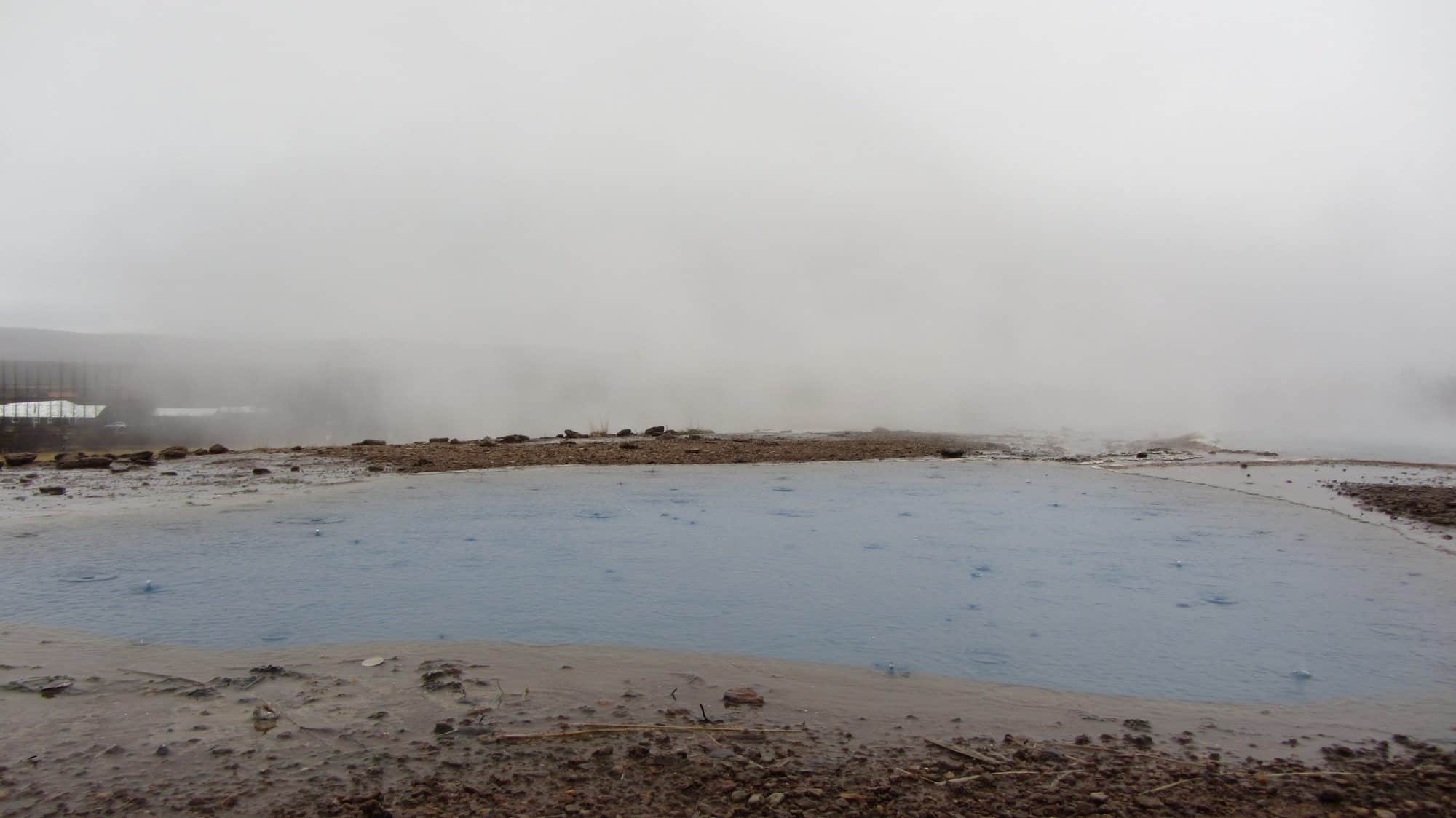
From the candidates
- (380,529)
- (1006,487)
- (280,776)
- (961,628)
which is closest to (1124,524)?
(1006,487)

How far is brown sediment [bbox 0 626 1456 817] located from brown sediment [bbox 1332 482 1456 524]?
9538mm

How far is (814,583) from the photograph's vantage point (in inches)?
324

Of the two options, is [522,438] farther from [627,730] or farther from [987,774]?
[987,774]

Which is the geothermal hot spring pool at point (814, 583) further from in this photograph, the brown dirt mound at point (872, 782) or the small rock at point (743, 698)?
the brown dirt mound at point (872, 782)

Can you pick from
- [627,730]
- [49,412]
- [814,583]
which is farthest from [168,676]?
[49,412]

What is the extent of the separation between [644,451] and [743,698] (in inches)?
607

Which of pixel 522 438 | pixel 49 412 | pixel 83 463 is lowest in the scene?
pixel 83 463

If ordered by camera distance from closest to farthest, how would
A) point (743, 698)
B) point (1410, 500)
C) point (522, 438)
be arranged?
point (743, 698)
point (1410, 500)
point (522, 438)

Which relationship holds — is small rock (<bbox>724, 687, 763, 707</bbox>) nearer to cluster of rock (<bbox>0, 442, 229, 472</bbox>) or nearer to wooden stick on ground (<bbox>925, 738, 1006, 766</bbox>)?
wooden stick on ground (<bbox>925, 738, 1006, 766</bbox>)

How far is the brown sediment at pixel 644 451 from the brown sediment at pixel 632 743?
12049mm

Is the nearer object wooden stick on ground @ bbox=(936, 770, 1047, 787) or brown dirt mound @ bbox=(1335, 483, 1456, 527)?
wooden stick on ground @ bbox=(936, 770, 1047, 787)

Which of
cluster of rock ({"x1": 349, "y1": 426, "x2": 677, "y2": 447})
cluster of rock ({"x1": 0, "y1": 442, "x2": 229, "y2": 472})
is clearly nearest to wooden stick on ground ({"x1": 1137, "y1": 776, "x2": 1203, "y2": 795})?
cluster of rock ({"x1": 0, "y1": 442, "x2": 229, "y2": 472})

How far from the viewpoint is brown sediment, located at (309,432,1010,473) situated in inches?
707

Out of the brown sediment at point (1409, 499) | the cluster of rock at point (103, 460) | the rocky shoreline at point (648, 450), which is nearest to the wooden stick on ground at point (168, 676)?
the rocky shoreline at point (648, 450)
